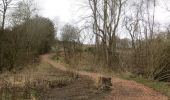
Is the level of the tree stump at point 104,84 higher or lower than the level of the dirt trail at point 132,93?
higher

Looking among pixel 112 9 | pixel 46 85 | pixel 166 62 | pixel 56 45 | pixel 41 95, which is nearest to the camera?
pixel 41 95

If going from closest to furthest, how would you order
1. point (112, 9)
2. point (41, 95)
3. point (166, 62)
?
point (41, 95), point (166, 62), point (112, 9)

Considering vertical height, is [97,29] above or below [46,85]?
above

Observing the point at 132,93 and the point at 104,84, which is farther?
the point at 104,84

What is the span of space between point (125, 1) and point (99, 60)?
642 cm

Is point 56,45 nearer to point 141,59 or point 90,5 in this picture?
point 90,5

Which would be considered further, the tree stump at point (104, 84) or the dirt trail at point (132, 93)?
the tree stump at point (104, 84)

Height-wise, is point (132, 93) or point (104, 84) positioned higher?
point (104, 84)

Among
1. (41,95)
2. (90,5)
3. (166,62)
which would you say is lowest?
(41,95)

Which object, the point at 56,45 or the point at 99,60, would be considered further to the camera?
the point at 56,45

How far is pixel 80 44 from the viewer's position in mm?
56906

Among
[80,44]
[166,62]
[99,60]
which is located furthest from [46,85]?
[80,44]

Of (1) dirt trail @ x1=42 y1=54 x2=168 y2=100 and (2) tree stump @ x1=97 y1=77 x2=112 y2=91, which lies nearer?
(1) dirt trail @ x1=42 y1=54 x2=168 y2=100

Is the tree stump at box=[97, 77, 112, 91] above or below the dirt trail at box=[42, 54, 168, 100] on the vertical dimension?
above
